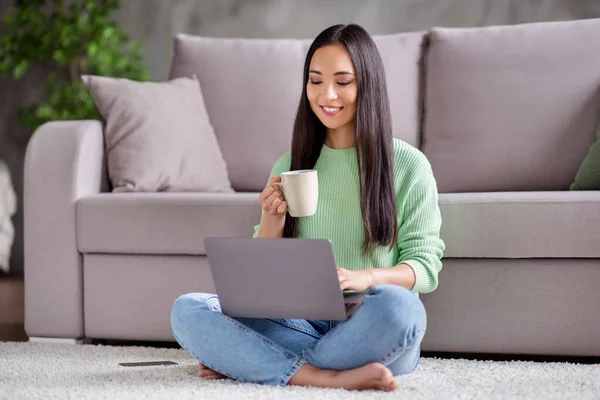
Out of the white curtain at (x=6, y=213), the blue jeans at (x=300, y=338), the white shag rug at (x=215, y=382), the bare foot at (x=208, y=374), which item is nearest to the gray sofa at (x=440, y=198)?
the white shag rug at (x=215, y=382)

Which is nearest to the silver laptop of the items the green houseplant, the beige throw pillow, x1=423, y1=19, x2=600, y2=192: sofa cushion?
the beige throw pillow

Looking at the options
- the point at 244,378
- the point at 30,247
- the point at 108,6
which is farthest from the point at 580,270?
the point at 108,6

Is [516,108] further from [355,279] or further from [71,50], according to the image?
[71,50]

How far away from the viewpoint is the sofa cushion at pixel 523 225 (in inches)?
79.4

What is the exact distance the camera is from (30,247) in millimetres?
2445

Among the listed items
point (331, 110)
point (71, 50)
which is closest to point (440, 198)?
point (331, 110)

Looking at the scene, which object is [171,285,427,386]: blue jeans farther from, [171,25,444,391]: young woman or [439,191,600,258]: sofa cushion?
[439,191,600,258]: sofa cushion

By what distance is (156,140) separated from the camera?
263cm

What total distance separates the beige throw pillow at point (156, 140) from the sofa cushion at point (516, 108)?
0.73 meters

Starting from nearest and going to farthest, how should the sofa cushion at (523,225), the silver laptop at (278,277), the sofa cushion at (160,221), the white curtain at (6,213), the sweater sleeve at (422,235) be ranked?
the silver laptop at (278,277), the sweater sleeve at (422,235), the sofa cushion at (523,225), the sofa cushion at (160,221), the white curtain at (6,213)

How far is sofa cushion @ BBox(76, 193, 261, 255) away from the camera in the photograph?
2256mm

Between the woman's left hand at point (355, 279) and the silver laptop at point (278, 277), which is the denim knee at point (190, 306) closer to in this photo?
the silver laptop at point (278, 277)

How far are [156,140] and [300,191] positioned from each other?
1132mm

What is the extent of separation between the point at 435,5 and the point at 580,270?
183 centimetres
